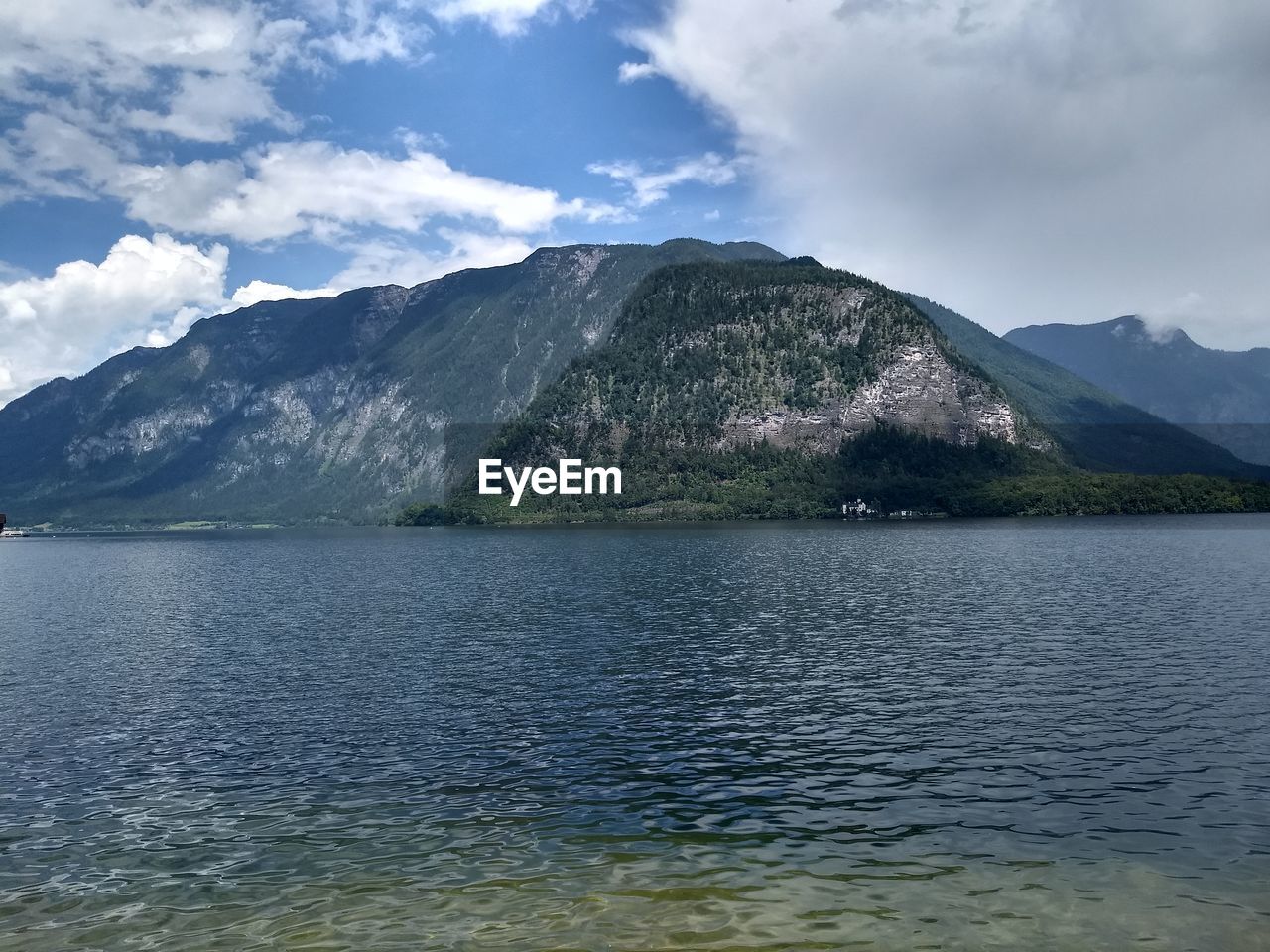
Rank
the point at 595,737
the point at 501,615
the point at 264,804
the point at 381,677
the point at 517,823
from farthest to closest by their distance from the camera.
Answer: the point at 501,615, the point at 381,677, the point at 595,737, the point at 264,804, the point at 517,823

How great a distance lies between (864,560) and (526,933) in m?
142

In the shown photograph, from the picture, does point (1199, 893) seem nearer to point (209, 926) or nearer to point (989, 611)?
point (209, 926)

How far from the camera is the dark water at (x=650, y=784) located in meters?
26.2

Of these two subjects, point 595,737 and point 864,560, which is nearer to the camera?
point 595,737

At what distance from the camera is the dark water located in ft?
85.9

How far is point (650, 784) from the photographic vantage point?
125 feet

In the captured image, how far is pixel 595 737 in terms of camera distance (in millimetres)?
46188

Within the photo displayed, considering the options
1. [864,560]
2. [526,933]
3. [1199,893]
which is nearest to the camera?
[526,933]

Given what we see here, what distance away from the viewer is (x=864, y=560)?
523 ft

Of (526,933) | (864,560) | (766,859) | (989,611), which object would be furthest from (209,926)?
(864,560)

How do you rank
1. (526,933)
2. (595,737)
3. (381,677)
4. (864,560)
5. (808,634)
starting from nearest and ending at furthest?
(526,933), (595,737), (381,677), (808,634), (864,560)

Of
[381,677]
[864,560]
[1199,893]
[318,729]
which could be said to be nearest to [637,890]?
[1199,893]

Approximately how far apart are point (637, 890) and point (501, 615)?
228ft

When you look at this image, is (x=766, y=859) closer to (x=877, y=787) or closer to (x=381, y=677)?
(x=877, y=787)
